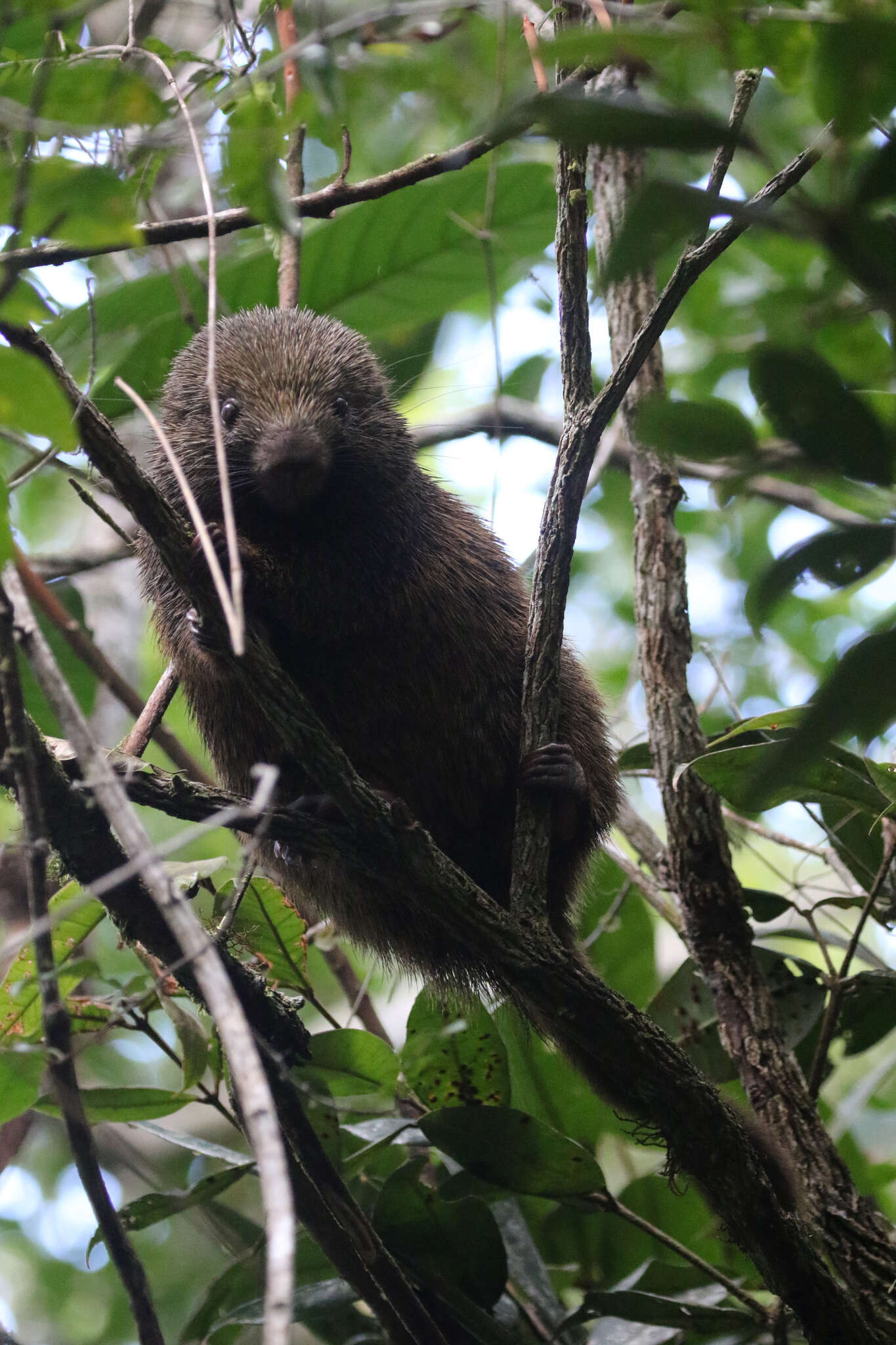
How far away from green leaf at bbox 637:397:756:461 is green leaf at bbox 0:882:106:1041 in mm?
1708

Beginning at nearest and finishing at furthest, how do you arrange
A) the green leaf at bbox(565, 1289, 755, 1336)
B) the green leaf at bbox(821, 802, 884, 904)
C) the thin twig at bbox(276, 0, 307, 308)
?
the green leaf at bbox(565, 1289, 755, 1336) → the green leaf at bbox(821, 802, 884, 904) → the thin twig at bbox(276, 0, 307, 308)

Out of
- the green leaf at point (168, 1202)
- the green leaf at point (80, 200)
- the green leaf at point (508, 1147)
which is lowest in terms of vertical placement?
the green leaf at point (508, 1147)

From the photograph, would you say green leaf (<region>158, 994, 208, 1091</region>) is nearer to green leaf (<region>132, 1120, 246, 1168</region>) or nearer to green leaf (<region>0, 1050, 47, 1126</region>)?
green leaf (<region>0, 1050, 47, 1126</region>)

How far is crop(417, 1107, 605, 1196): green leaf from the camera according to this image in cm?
258

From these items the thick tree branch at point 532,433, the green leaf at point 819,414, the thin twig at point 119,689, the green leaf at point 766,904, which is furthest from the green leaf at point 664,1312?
the thick tree branch at point 532,433

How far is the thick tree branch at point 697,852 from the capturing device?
2.49m

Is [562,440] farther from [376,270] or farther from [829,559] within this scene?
[376,270]

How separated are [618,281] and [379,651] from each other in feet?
6.38

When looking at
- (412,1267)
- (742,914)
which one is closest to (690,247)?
(742,914)

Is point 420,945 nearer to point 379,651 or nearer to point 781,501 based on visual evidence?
point 379,651

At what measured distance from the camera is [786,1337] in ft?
8.30

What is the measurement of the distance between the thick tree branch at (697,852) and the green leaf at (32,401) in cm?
135

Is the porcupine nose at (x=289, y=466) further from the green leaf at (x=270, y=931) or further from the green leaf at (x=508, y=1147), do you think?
Result: the green leaf at (x=508, y=1147)

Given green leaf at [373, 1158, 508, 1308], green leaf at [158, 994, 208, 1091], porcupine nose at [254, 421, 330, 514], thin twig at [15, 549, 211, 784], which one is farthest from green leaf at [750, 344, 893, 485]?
thin twig at [15, 549, 211, 784]
